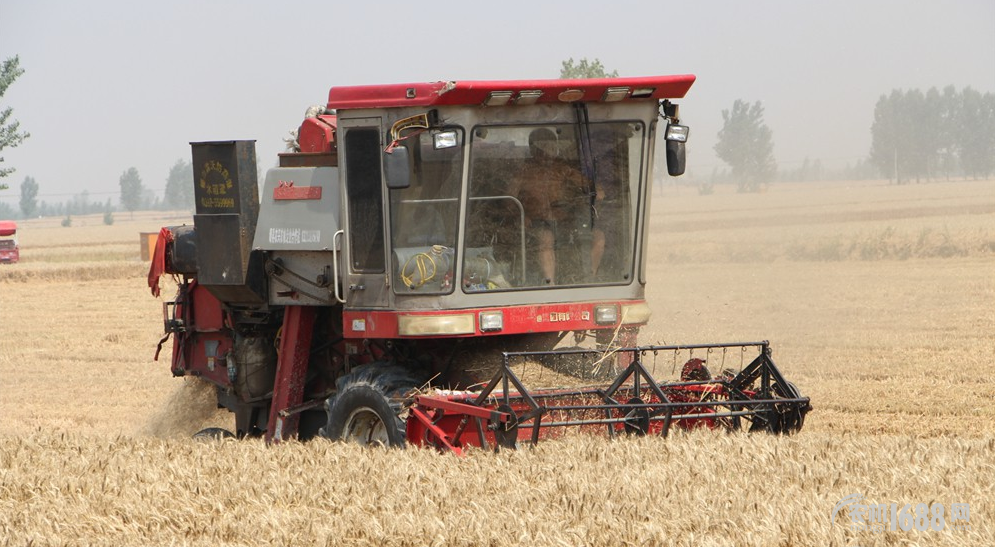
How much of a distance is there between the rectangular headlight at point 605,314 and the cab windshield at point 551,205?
6.6 inches

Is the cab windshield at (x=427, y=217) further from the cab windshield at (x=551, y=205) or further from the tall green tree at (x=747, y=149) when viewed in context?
the tall green tree at (x=747, y=149)

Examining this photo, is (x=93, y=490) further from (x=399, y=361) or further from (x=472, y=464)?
(x=399, y=361)

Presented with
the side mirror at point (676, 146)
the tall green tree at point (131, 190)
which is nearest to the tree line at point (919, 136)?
the side mirror at point (676, 146)

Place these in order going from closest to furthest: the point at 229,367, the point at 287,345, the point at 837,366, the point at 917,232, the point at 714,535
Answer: the point at 714,535 → the point at 287,345 → the point at 229,367 → the point at 837,366 → the point at 917,232

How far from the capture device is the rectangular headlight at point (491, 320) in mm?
7188

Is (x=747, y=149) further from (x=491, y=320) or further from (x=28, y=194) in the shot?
(x=28, y=194)

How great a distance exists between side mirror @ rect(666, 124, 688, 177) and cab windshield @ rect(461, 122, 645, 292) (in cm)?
19

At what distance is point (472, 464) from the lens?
6.08 metres

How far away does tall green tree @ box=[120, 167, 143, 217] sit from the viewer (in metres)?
172

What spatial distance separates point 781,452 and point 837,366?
20.2 ft

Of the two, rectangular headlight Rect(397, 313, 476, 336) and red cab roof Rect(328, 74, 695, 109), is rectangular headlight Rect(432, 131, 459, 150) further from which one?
rectangular headlight Rect(397, 313, 476, 336)

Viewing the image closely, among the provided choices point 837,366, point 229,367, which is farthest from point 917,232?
point 229,367

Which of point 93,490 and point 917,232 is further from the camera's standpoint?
point 917,232

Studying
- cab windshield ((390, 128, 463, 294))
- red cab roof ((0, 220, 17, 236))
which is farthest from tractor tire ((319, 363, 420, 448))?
red cab roof ((0, 220, 17, 236))
